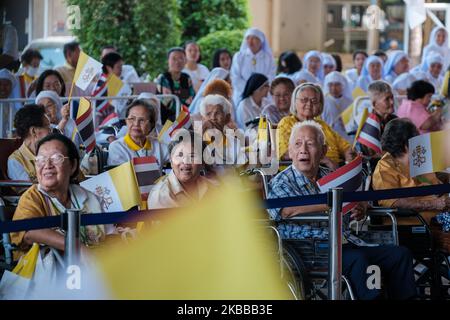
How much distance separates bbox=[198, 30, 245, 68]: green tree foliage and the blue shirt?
15.9m

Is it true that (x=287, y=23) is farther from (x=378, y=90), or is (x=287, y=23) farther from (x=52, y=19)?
(x=378, y=90)

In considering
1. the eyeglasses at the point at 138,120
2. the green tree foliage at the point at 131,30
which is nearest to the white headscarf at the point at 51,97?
the eyeglasses at the point at 138,120

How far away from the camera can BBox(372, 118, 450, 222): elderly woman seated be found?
27.3 ft

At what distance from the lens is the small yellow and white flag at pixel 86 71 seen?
36.5 feet

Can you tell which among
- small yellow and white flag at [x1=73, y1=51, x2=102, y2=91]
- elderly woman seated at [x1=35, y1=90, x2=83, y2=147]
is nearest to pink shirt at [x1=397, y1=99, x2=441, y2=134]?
small yellow and white flag at [x1=73, y1=51, x2=102, y2=91]

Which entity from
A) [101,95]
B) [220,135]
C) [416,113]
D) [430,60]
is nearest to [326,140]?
[220,135]

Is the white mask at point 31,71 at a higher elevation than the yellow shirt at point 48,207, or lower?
higher

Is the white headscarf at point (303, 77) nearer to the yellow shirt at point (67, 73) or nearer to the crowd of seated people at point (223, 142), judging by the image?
the crowd of seated people at point (223, 142)

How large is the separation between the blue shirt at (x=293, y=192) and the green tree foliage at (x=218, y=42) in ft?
52.2

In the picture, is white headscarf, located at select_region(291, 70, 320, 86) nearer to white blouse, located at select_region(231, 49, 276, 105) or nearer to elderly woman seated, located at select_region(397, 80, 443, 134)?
white blouse, located at select_region(231, 49, 276, 105)

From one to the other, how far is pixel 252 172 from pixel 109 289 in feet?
8.53

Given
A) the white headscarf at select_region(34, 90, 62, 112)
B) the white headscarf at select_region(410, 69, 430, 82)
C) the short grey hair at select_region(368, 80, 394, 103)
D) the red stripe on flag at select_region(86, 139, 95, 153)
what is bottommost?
the red stripe on flag at select_region(86, 139, 95, 153)

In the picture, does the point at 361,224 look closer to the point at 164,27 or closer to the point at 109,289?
the point at 109,289
